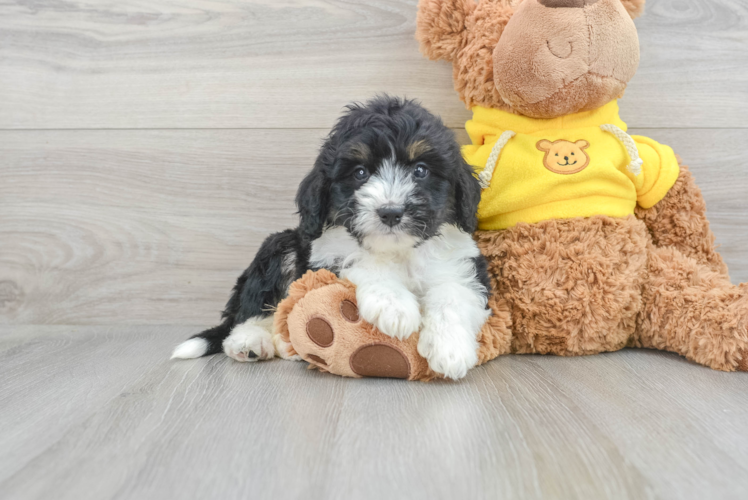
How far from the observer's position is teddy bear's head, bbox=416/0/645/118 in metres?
1.57

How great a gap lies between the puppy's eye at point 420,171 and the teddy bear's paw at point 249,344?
0.75 meters

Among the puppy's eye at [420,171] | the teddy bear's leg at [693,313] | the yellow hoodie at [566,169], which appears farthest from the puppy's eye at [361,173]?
the teddy bear's leg at [693,313]

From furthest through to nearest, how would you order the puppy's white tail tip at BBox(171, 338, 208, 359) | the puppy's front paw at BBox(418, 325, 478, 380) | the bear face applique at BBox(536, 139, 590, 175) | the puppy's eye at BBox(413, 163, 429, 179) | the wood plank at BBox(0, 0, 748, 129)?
the wood plank at BBox(0, 0, 748, 129) → the puppy's white tail tip at BBox(171, 338, 208, 359) → the bear face applique at BBox(536, 139, 590, 175) → the puppy's eye at BBox(413, 163, 429, 179) → the puppy's front paw at BBox(418, 325, 478, 380)

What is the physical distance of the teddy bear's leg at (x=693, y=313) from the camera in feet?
4.98

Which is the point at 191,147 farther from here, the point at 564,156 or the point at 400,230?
the point at 564,156

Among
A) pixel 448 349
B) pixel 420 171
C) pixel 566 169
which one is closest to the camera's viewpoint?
pixel 448 349

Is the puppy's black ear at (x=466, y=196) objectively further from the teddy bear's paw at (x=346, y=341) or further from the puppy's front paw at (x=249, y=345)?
the puppy's front paw at (x=249, y=345)

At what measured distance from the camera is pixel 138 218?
7.56 feet

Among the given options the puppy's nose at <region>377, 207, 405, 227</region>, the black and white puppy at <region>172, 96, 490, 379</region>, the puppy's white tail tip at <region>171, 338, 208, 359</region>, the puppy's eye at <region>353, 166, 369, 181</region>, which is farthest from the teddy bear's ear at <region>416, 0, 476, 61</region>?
the puppy's white tail tip at <region>171, 338, 208, 359</region>

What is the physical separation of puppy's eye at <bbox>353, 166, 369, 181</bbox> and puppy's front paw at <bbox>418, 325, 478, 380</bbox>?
47 cm

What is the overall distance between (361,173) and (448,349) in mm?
556

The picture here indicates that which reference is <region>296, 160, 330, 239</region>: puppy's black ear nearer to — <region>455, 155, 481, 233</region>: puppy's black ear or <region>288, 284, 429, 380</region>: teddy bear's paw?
<region>288, 284, 429, 380</region>: teddy bear's paw

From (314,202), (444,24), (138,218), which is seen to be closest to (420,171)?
(314,202)

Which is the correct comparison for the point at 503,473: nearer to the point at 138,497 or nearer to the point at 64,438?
the point at 138,497
